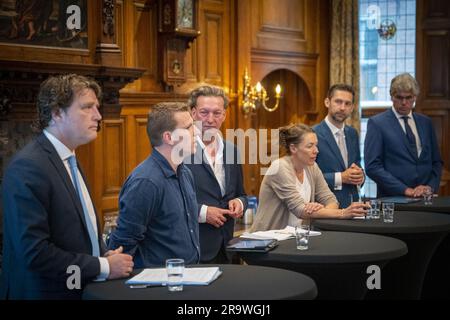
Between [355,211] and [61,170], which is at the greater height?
[61,170]

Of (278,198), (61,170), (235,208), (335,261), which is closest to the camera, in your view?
(61,170)

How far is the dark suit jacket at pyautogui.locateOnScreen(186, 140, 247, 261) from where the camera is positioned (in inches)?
155

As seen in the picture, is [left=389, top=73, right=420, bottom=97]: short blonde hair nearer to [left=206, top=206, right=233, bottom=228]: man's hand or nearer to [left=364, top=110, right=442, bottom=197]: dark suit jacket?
[left=364, top=110, right=442, bottom=197]: dark suit jacket

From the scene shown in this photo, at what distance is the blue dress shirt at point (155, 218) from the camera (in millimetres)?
3123

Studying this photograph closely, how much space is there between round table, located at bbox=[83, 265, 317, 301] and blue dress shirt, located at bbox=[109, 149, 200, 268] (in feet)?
1.11

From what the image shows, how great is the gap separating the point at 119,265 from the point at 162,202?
0.45 metres

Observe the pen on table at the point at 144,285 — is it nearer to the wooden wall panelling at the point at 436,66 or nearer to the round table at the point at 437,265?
the round table at the point at 437,265

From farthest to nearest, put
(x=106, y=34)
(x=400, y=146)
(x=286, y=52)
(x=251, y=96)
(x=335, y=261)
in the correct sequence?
(x=286, y=52), (x=251, y=96), (x=106, y=34), (x=400, y=146), (x=335, y=261)

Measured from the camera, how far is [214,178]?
4000mm

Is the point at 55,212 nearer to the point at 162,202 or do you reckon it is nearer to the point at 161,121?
the point at 162,202

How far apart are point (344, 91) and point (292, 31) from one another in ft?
11.7

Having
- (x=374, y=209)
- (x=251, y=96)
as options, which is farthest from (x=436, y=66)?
(x=374, y=209)
